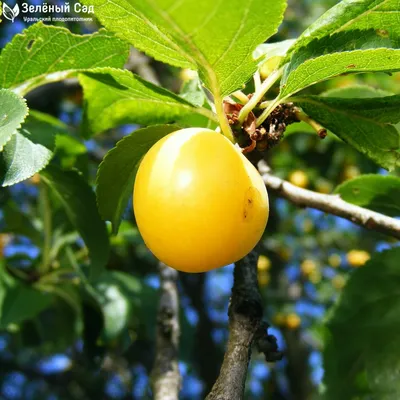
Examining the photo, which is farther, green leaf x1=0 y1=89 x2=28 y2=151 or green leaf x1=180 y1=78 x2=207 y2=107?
green leaf x1=180 y1=78 x2=207 y2=107

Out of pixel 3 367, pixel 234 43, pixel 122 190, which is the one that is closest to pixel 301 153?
pixel 122 190

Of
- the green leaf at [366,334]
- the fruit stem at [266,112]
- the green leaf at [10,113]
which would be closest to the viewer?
the green leaf at [10,113]

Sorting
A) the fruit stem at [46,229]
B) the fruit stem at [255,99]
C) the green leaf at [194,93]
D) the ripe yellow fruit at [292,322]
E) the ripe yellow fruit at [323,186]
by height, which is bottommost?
the ripe yellow fruit at [292,322]

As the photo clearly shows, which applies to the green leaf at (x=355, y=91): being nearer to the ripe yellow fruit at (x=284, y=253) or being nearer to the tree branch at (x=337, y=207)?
the tree branch at (x=337, y=207)

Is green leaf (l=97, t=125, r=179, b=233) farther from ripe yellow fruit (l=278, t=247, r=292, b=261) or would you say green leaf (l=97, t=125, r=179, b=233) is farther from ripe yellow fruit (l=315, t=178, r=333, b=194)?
ripe yellow fruit (l=278, t=247, r=292, b=261)

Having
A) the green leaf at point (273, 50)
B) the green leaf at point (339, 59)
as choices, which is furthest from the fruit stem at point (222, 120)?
the green leaf at point (273, 50)

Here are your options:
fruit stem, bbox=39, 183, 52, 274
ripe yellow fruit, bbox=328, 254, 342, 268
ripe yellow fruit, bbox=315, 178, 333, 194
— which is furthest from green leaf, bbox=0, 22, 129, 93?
ripe yellow fruit, bbox=328, 254, 342, 268
